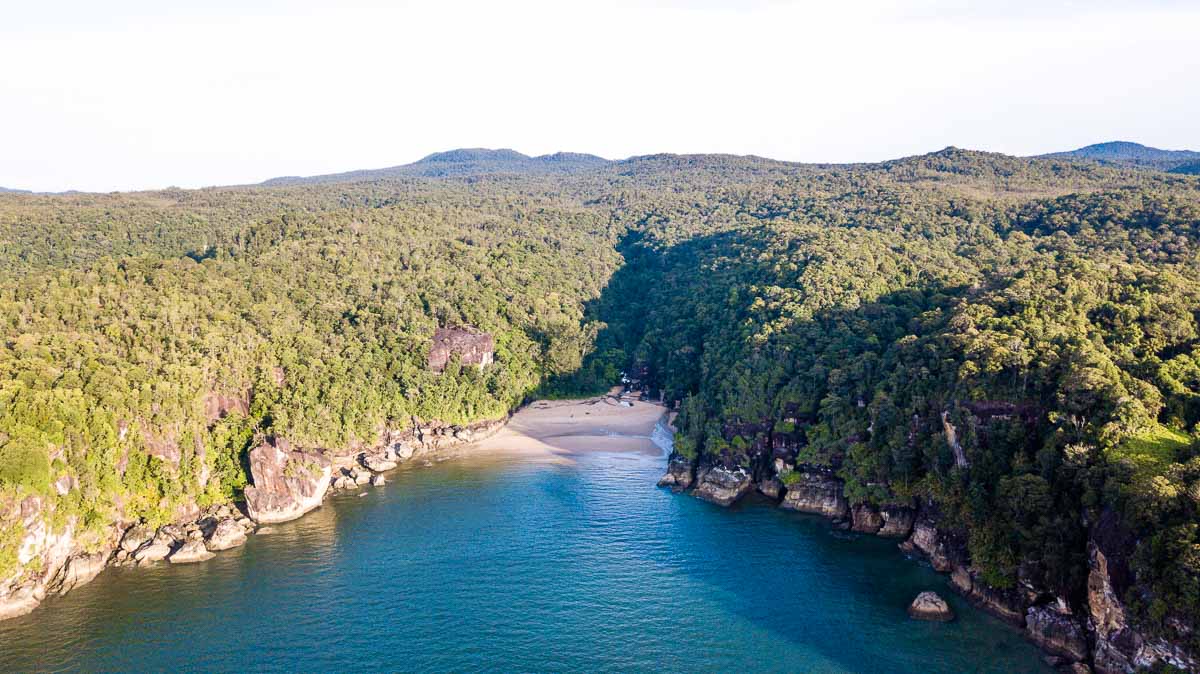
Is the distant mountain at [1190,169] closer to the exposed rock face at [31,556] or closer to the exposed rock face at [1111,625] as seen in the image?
the exposed rock face at [1111,625]

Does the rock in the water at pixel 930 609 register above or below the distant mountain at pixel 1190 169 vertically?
below

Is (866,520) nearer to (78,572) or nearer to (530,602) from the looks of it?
(530,602)

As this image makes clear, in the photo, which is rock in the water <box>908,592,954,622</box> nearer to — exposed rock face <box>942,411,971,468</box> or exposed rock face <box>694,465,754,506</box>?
exposed rock face <box>942,411,971,468</box>

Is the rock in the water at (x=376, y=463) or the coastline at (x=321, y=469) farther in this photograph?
the rock in the water at (x=376, y=463)

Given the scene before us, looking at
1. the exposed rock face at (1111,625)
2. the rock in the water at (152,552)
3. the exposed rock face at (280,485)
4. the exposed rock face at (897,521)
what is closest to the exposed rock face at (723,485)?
the exposed rock face at (897,521)

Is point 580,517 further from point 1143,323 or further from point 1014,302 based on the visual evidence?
point 1143,323

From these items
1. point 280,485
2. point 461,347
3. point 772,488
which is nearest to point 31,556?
point 280,485
